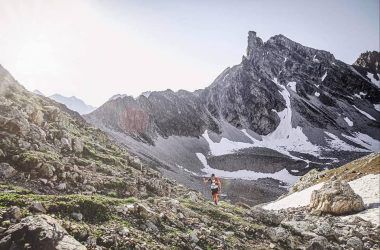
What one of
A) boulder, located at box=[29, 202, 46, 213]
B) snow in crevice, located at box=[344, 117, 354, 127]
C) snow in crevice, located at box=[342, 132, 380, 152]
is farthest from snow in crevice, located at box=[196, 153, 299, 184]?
boulder, located at box=[29, 202, 46, 213]

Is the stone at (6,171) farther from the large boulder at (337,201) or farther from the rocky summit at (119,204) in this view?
the large boulder at (337,201)

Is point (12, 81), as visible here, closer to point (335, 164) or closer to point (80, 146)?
point (80, 146)

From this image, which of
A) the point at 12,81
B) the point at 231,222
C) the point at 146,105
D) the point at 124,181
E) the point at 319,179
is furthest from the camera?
the point at 146,105

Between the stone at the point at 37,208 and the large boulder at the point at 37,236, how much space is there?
1.73m

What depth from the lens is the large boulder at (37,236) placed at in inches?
377

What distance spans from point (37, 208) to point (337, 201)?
2307 cm

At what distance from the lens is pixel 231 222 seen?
1888 cm

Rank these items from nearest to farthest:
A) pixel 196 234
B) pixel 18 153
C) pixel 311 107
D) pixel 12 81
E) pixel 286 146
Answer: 1. pixel 196 234
2. pixel 18 153
3. pixel 12 81
4. pixel 286 146
5. pixel 311 107

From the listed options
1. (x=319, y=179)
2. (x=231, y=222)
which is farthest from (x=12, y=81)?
(x=319, y=179)

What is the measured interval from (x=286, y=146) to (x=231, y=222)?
151714mm

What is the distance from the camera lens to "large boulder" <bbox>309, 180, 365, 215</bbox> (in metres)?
26.8

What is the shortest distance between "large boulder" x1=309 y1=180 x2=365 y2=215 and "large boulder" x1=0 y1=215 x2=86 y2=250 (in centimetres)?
2278

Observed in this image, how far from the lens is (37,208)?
12250 mm

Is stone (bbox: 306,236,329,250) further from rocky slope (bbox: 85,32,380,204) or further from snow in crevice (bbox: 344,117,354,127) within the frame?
snow in crevice (bbox: 344,117,354,127)
